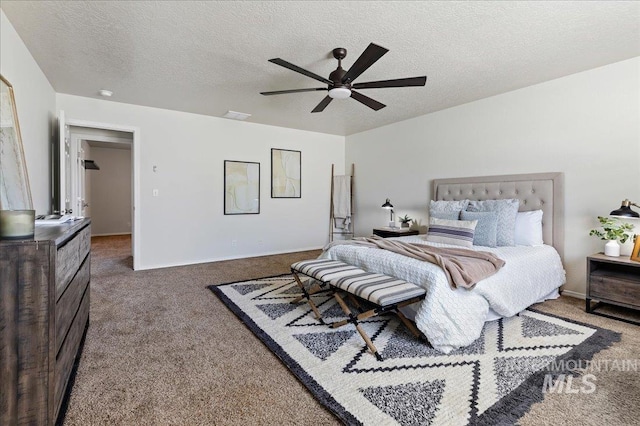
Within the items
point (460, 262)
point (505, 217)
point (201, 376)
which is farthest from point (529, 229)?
point (201, 376)

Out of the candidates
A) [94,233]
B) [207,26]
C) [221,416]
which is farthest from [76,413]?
[94,233]

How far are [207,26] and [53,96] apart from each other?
279cm

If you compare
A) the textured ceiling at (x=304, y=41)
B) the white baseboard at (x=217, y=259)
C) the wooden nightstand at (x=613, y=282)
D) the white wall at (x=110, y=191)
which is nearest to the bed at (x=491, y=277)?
the wooden nightstand at (x=613, y=282)

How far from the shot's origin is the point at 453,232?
3.43 metres

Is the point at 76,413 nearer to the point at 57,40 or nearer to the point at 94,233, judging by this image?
the point at 57,40

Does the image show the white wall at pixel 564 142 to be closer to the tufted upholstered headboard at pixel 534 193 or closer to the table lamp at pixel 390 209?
A: the tufted upholstered headboard at pixel 534 193

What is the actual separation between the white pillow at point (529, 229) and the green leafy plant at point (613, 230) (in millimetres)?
455

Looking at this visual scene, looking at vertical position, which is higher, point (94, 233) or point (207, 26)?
point (207, 26)

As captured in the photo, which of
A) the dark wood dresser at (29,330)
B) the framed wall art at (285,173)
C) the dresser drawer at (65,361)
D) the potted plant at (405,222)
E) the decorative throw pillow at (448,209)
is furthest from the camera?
the framed wall art at (285,173)

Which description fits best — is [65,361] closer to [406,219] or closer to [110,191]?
[406,219]

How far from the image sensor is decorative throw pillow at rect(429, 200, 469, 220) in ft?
12.4

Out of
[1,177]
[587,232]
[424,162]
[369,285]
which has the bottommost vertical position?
[369,285]

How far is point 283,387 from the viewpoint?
5.87 ft

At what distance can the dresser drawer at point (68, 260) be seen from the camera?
4.77 ft
